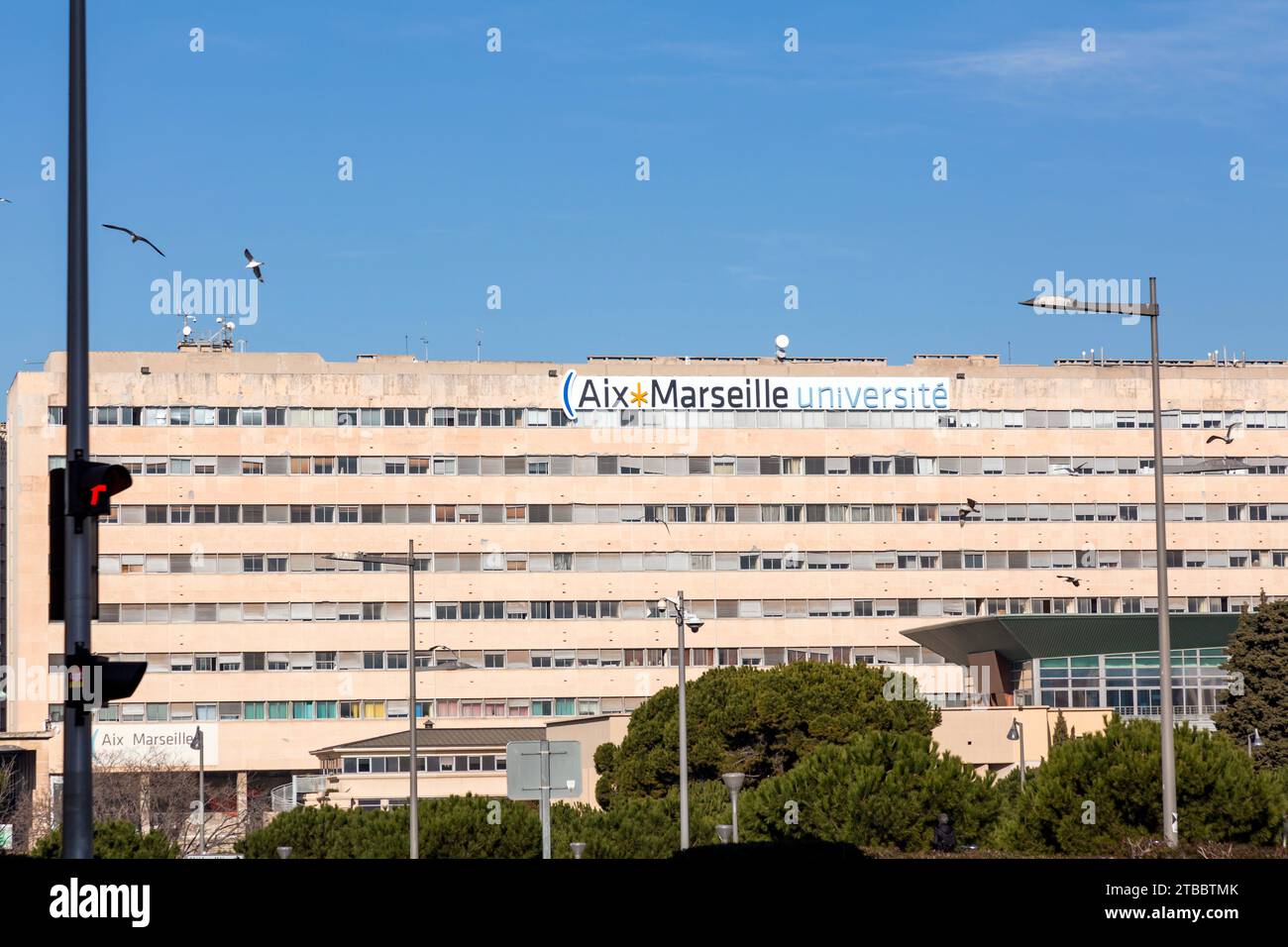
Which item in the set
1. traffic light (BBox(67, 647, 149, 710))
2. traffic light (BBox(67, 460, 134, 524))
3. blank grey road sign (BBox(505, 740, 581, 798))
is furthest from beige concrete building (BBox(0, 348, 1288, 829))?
traffic light (BBox(67, 647, 149, 710))

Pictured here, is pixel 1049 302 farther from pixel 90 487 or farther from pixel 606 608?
pixel 606 608

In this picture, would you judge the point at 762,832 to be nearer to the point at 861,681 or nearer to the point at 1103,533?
the point at 861,681

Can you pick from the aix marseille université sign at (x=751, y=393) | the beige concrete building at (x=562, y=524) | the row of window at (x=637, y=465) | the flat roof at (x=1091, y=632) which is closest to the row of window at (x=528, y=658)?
the beige concrete building at (x=562, y=524)

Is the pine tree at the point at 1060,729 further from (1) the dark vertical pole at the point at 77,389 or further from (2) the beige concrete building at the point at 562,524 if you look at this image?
(1) the dark vertical pole at the point at 77,389

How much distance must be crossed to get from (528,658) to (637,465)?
12.8 meters

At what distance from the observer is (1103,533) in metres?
110

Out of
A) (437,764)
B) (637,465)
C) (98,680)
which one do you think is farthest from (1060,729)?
(98,680)

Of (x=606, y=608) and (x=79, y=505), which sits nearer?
(x=79, y=505)

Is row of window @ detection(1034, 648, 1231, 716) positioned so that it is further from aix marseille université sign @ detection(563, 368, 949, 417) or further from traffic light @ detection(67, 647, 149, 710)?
traffic light @ detection(67, 647, 149, 710)

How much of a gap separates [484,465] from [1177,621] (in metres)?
40.6

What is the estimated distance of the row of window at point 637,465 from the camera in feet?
343

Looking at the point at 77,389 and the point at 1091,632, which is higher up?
the point at 77,389

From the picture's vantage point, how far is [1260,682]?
78500 mm

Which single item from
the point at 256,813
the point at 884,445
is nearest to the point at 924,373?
the point at 884,445
